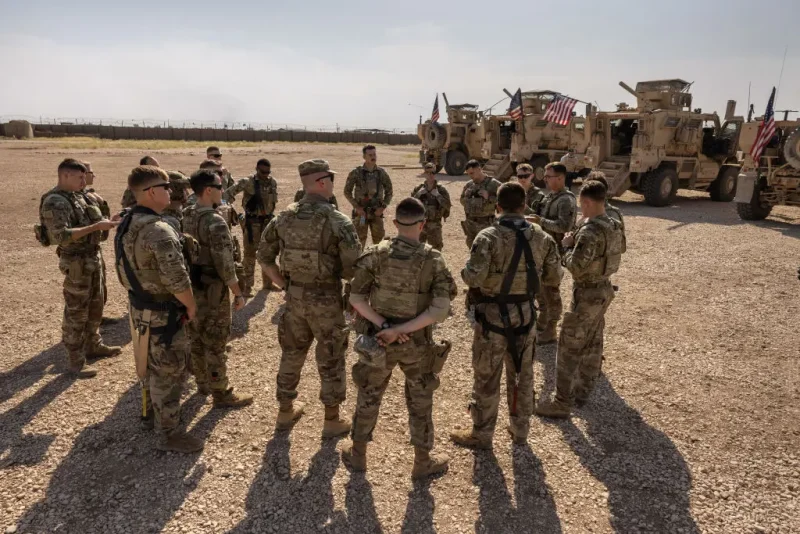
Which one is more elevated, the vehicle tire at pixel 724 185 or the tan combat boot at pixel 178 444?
the vehicle tire at pixel 724 185

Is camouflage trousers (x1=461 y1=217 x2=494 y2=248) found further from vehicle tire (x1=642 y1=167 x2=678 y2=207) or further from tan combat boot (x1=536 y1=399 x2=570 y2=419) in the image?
vehicle tire (x1=642 y1=167 x2=678 y2=207)

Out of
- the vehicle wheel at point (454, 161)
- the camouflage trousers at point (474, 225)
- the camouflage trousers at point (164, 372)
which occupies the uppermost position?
the vehicle wheel at point (454, 161)

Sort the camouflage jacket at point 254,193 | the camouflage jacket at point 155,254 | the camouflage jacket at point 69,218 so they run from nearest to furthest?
the camouflage jacket at point 155,254, the camouflage jacket at point 69,218, the camouflage jacket at point 254,193

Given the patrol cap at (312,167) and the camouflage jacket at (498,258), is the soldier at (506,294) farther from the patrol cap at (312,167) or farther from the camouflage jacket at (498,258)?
the patrol cap at (312,167)

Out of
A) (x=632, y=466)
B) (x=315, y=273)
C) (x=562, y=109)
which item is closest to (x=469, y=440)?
(x=632, y=466)

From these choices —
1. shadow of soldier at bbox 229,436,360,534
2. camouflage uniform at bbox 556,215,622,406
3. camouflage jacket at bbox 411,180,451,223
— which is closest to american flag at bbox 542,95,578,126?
camouflage jacket at bbox 411,180,451,223

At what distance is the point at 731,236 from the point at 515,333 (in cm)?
1019

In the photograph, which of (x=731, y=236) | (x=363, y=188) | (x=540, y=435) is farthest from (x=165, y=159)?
(x=540, y=435)

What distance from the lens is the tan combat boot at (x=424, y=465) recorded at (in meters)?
3.43

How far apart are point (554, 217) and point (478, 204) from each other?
1.58 meters

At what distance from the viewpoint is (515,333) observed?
351 cm

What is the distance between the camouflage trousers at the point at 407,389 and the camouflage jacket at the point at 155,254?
1.35 meters

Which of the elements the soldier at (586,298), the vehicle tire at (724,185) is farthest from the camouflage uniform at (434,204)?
the vehicle tire at (724,185)

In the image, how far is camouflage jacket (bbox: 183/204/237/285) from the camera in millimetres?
3955
